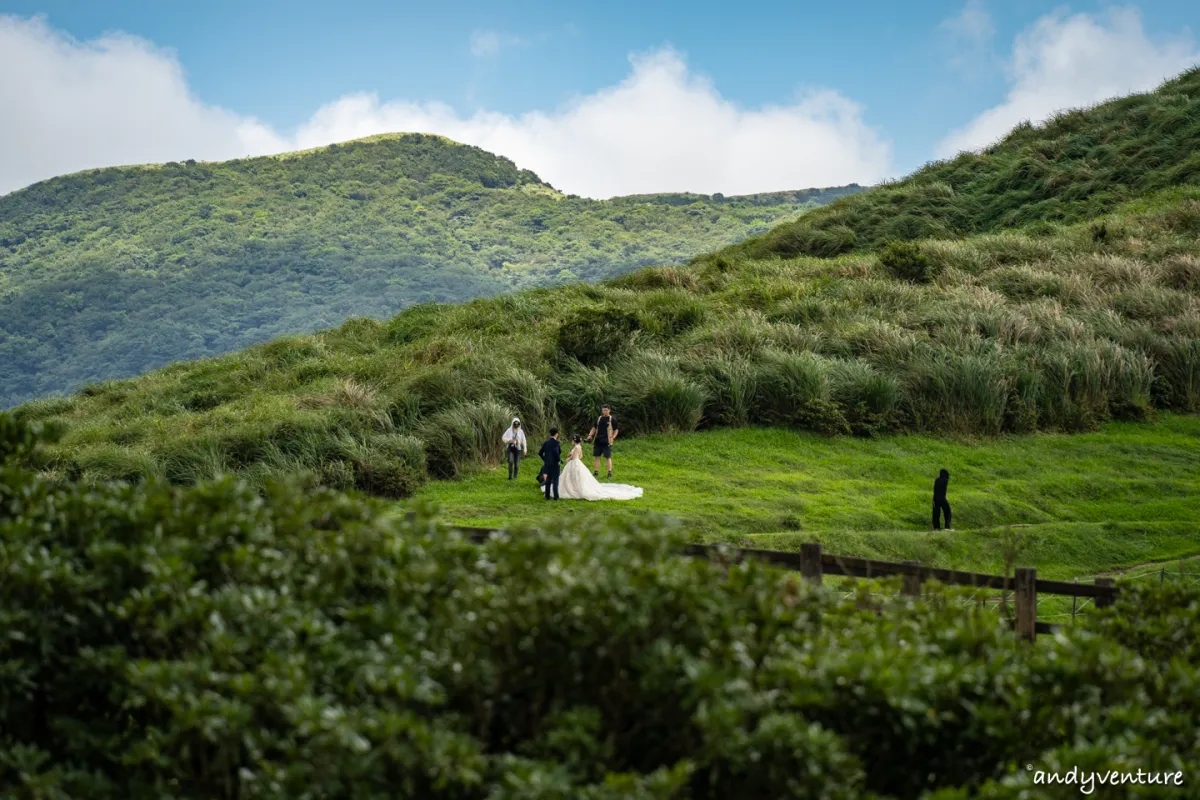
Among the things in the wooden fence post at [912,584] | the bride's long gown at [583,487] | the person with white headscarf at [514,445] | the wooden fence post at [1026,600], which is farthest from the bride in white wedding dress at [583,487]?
the wooden fence post at [1026,600]

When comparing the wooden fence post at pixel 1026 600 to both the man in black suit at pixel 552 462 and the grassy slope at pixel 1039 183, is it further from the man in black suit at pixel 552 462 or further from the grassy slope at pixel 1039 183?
the grassy slope at pixel 1039 183

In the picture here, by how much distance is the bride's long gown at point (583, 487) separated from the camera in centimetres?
1925

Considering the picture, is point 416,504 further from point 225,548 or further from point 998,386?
point 998,386

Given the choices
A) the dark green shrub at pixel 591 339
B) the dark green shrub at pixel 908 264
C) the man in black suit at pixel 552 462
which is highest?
the dark green shrub at pixel 908 264

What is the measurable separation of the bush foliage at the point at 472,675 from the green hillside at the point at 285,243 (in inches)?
4442

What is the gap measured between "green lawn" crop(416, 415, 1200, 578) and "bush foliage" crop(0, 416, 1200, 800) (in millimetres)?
9430

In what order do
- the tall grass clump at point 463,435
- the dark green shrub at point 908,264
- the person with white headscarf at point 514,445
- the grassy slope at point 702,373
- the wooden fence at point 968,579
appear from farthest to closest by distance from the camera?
1. the dark green shrub at point 908,264
2. the tall grass clump at point 463,435
3. the grassy slope at point 702,373
4. the person with white headscarf at point 514,445
5. the wooden fence at point 968,579

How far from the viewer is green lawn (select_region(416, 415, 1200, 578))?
16.7 metres

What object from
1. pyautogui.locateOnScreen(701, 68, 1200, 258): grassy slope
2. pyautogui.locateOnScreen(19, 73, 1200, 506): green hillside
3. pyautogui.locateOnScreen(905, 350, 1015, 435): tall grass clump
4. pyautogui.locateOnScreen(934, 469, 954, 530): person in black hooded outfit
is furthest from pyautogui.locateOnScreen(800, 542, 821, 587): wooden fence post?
pyautogui.locateOnScreen(701, 68, 1200, 258): grassy slope

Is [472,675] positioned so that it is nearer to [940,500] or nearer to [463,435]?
[940,500]

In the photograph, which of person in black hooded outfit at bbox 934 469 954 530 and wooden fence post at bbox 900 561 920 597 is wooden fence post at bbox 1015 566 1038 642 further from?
person in black hooded outfit at bbox 934 469 954 530

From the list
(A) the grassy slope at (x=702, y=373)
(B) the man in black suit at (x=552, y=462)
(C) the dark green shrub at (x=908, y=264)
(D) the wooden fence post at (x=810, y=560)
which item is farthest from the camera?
(C) the dark green shrub at (x=908, y=264)

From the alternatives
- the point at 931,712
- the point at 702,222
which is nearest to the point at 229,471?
the point at 931,712

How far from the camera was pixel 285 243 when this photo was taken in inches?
5704
